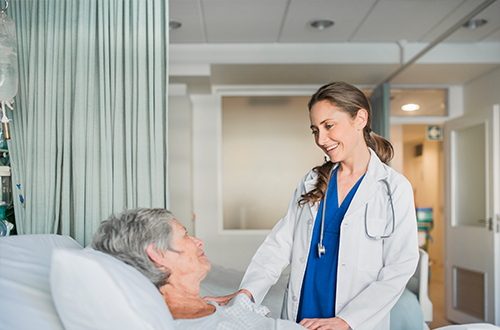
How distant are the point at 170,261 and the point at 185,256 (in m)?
0.05

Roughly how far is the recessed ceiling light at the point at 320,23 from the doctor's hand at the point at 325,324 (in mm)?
2317

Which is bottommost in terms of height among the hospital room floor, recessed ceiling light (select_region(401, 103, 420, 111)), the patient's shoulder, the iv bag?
the hospital room floor

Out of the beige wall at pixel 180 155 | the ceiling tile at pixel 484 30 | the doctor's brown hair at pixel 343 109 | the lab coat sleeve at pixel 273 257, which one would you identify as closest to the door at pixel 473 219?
the ceiling tile at pixel 484 30

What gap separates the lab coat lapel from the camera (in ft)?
4.33

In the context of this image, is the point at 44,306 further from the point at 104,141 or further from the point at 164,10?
the point at 164,10

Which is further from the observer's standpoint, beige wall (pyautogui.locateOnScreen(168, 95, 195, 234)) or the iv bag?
beige wall (pyautogui.locateOnScreen(168, 95, 195, 234))

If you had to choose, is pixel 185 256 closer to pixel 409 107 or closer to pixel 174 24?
pixel 174 24

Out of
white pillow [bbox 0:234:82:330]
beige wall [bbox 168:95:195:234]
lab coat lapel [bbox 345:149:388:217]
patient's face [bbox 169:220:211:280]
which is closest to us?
white pillow [bbox 0:234:82:330]

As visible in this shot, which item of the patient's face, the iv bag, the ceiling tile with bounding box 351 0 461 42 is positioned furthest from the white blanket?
the ceiling tile with bounding box 351 0 461 42

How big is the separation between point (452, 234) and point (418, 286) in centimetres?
136

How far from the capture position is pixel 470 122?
10.1ft

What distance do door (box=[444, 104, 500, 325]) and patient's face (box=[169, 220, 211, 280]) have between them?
90.0 inches

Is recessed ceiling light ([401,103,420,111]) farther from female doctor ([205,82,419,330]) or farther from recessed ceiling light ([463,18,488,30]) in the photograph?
female doctor ([205,82,419,330])

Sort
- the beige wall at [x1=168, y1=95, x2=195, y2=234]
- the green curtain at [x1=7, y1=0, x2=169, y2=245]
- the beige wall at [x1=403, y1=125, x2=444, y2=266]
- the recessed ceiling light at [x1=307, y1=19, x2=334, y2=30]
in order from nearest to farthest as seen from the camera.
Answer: the green curtain at [x1=7, y1=0, x2=169, y2=245]
the recessed ceiling light at [x1=307, y1=19, x2=334, y2=30]
the beige wall at [x1=168, y1=95, x2=195, y2=234]
the beige wall at [x1=403, y1=125, x2=444, y2=266]
